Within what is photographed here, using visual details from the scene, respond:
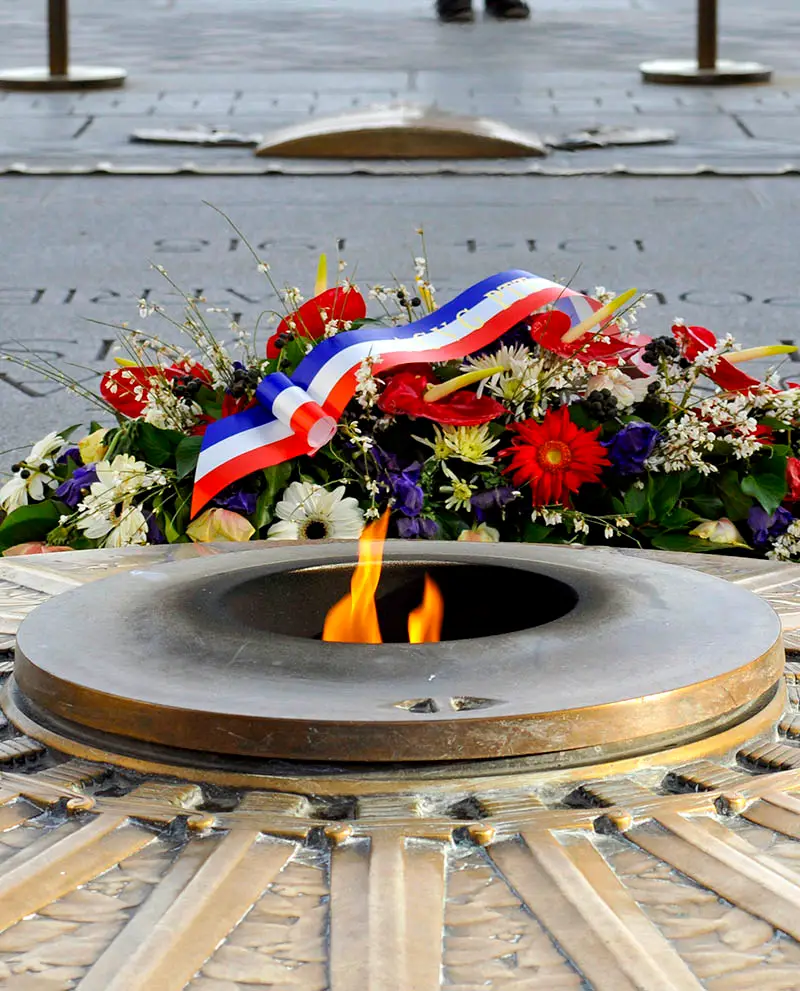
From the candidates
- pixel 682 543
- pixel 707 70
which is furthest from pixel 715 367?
pixel 707 70

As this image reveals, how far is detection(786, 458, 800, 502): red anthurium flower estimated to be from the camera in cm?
294

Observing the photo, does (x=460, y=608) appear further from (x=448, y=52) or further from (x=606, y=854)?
(x=448, y=52)

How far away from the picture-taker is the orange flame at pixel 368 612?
1987 millimetres

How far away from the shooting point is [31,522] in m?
3.08

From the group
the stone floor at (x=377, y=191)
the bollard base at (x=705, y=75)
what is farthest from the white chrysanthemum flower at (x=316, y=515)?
the bollard base at (x=705, y=75)

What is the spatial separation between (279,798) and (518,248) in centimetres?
515

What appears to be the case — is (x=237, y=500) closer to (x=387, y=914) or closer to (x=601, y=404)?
(x=601, y=404)

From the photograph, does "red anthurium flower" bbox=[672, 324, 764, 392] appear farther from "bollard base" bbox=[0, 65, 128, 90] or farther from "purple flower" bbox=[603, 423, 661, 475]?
"bollard base" bbox=[0, 65, 128, 90]

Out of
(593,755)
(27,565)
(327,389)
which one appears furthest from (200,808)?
(327,389)

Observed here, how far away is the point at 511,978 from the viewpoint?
1.28 meters

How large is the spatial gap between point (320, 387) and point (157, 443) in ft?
1.32

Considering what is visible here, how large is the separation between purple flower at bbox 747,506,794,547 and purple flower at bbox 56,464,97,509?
120 cm

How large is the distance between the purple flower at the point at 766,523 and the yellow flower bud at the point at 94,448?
47.4 inches

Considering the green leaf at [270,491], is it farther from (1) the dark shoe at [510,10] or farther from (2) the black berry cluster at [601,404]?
(1) the dark shoe at [510,10]
